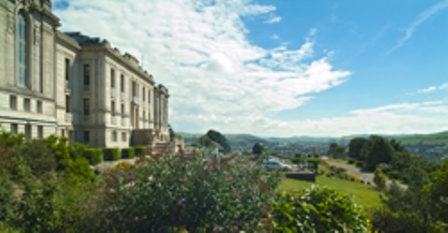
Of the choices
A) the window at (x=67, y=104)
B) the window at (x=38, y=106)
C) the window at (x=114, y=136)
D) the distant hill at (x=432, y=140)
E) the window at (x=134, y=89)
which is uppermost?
the window at (x=134, y=89)

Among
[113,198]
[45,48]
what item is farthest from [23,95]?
[113,198]

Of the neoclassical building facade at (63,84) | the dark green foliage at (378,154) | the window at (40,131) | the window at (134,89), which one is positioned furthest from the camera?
the dark green foliage at (378,154)

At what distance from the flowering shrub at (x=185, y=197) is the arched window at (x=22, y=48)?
1823 centimetres

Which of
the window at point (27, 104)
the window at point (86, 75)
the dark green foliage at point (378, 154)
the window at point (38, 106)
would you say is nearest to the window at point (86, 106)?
the window at point (86, 75)

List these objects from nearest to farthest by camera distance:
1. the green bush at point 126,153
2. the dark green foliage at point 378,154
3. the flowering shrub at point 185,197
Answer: the flowering shrub at point 185,197, the green bush at point 126,153, the dark green foliage at point 378,154

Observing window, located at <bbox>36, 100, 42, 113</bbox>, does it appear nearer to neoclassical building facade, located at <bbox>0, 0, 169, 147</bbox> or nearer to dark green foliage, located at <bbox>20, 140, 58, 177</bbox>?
neoclassical building facade, located at <bbox>0, 0, 169, 147</bbox>

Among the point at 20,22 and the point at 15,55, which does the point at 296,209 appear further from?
the point at 20,22

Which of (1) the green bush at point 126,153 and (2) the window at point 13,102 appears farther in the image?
(1) the green bush at point 126,153

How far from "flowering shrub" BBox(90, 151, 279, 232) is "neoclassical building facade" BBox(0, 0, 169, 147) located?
15716 mm

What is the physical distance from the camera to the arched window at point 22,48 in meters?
18.4

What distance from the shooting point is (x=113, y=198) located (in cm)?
519

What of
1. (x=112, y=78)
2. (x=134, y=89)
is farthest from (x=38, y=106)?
(x=134, y=89)

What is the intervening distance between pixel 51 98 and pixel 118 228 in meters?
20.0

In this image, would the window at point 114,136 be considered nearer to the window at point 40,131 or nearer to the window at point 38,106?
the window at point 40,131
